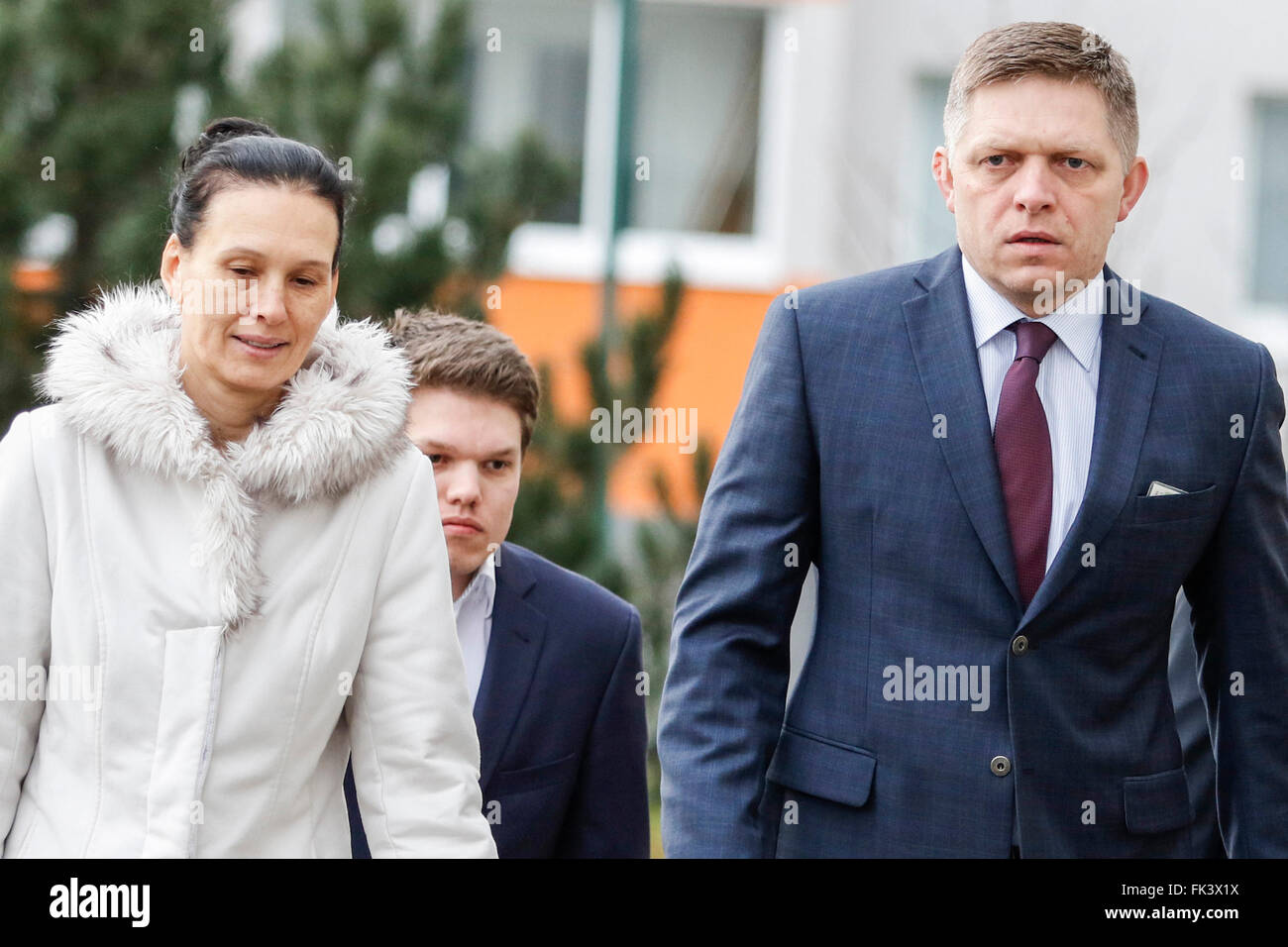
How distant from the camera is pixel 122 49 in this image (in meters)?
7.61

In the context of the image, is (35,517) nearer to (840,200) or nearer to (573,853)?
(573,853)

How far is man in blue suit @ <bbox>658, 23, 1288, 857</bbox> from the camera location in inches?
104

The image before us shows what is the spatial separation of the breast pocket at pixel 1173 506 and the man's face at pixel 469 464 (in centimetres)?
109

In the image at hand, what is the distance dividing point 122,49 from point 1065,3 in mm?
5473

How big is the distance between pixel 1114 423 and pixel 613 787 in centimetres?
109

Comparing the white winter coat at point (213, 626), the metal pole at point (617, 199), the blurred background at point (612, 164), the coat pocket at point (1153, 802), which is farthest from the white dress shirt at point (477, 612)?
the metal pole at point (617, 199)

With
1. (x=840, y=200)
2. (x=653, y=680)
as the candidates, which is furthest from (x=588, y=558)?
(x=840, y=200)

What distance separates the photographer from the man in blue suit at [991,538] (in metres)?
2.65

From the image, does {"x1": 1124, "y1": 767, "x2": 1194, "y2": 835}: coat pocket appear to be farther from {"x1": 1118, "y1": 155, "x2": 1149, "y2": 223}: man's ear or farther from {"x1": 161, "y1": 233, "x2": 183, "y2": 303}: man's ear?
{"x1": 161, "y1": 233, "x2": 183, "y2": 303}: man's ear

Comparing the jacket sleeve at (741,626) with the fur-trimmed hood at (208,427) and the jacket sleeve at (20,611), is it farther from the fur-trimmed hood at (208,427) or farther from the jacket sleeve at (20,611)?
the jacket sleeve at (20,611)

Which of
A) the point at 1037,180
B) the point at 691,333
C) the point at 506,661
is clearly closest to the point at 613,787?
the point at 506,661

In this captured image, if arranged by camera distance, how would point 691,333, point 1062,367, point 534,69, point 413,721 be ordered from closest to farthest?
point 413,721 < point 1062,367 < point 691,333 < point 534,69

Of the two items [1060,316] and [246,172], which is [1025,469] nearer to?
[1060,316]

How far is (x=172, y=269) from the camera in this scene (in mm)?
2559
